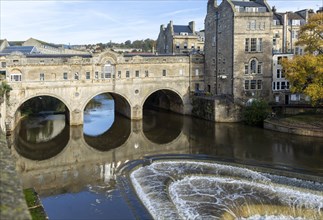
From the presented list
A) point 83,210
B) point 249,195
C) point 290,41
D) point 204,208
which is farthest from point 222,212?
point 290,41

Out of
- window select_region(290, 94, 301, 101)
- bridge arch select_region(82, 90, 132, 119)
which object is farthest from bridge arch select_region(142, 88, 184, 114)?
window select_region(290, 94, 301, 101)

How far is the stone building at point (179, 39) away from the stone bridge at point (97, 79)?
15.5m

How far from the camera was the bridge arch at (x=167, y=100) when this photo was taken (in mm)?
54031

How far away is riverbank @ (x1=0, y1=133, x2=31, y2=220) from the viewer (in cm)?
910

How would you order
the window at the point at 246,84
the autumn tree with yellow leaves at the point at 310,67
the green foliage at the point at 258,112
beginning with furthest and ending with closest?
the window at the point at 246,84 < the green foliage at the point at 258,112 < the autumn tree with yellow leaves at the point at 310,67

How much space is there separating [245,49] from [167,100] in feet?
55.7

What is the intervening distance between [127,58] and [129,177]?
2588 cm

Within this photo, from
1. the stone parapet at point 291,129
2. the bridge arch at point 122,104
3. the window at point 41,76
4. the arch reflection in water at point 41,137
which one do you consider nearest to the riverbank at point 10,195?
the arch reflection in water at point 41,137

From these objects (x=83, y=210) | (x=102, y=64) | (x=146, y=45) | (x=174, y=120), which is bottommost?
(x=83, y=210)

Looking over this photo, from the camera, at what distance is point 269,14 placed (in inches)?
1937

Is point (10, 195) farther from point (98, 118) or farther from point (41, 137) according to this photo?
point (98, 118)

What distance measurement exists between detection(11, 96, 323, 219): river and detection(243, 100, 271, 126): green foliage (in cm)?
159

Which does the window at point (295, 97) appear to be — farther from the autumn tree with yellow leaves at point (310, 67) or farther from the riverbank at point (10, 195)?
the riverbank at point (10, 195)

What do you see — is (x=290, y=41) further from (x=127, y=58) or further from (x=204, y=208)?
(x=204, y=208)
